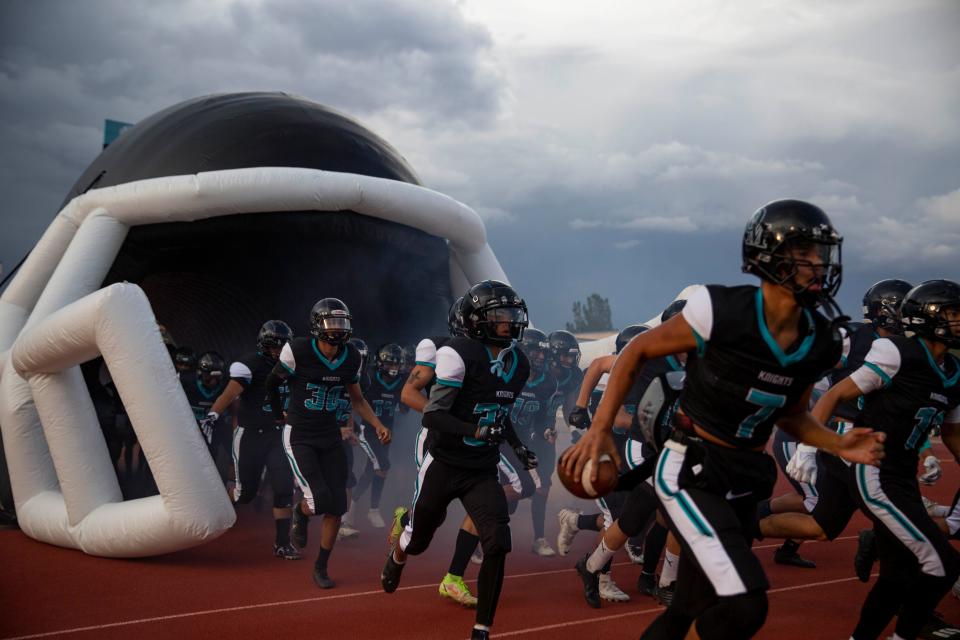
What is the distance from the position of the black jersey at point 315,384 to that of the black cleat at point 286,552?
1265 mm

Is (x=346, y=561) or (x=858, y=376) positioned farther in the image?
(x=346, y=561)

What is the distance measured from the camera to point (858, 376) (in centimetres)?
453

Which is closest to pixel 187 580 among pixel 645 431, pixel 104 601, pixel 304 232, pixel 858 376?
pixel 104 601

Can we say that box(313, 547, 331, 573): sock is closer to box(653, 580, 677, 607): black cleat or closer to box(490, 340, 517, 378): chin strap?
box(490, 340, 517, 378): chin strap

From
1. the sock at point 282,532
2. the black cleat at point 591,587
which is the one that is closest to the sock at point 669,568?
the black cleat at point 591,587

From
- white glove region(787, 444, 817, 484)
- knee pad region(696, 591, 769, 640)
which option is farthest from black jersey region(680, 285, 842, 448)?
white glove region(787, 444, 817, 484)

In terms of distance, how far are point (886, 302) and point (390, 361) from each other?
235 inches

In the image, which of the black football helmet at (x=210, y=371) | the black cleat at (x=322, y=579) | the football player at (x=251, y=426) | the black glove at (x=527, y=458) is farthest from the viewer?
the black football helmet at (x=210, y=371)

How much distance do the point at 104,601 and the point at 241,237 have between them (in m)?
7.19

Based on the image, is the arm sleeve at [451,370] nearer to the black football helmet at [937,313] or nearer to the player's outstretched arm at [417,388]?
the player's outstretched arm at [417,388]

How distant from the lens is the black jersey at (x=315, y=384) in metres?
7.00

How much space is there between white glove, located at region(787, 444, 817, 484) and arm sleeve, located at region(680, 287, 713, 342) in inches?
124

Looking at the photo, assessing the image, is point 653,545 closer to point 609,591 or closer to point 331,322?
point 609,591

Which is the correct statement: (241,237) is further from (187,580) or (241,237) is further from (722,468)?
(722,468)
